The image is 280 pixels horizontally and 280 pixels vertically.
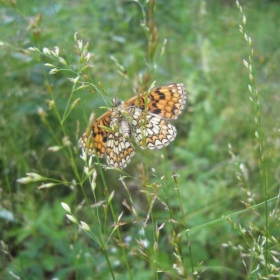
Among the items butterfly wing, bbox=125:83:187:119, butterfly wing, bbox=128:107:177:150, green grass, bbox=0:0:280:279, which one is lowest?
green grass, bbox=0:0:280:279

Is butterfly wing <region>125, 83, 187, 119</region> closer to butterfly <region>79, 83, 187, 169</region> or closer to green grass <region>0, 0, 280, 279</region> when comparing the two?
butterfly <region>79, 83, 187, 169</region>

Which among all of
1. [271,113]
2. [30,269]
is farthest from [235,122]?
[30,269]

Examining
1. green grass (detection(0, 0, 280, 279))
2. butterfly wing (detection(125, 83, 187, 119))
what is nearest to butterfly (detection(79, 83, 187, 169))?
butterfly wing (detection(125, 83, 187, 119))

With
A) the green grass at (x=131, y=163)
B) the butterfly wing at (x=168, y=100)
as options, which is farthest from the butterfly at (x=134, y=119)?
the green grass at (x=131, y=163)

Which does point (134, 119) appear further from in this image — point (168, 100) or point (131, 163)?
point (131, 163)

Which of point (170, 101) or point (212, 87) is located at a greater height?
point (170, 101)

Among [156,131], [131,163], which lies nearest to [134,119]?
[156,131]

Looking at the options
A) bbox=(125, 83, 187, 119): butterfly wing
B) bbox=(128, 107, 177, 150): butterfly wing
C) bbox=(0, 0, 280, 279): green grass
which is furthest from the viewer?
bbox=(125, 83, 187, 119): butterfly wing

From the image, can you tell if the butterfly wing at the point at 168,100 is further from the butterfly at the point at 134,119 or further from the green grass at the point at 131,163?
the green grass at the point at 131,163

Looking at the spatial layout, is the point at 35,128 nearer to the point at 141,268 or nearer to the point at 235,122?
the point at 141,268
